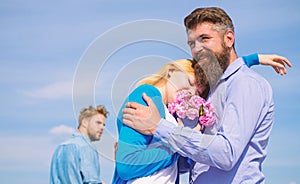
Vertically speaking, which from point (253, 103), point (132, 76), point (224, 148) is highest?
point (132, 76)

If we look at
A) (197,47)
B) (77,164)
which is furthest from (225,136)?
(77,164)

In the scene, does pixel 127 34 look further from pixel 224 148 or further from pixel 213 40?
pixel 224 148

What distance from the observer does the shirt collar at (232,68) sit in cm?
310

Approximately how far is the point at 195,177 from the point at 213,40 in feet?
2.26

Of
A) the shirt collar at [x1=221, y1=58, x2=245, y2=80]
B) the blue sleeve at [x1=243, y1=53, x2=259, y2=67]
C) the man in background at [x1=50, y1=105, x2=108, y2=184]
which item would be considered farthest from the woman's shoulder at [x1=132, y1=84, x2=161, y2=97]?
the man in background at [x1=50, y1=105, x2=108, y2=184]

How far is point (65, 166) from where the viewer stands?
21.6ft

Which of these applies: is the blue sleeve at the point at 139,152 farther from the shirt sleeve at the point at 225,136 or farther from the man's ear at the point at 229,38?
the man's ear at the point at 229,38

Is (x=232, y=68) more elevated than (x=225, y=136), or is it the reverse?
(x=232, y=68)

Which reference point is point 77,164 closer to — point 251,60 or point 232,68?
point 251,60

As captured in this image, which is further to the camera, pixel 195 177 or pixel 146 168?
pixel 195 177

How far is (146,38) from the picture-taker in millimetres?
2941

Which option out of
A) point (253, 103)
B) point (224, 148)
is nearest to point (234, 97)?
point (253, 103)

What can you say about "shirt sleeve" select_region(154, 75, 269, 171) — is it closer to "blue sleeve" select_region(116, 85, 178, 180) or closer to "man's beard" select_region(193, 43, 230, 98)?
"blue sleeve" select_region(116, 85, 178, 180)

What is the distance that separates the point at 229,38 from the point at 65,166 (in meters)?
3.83
